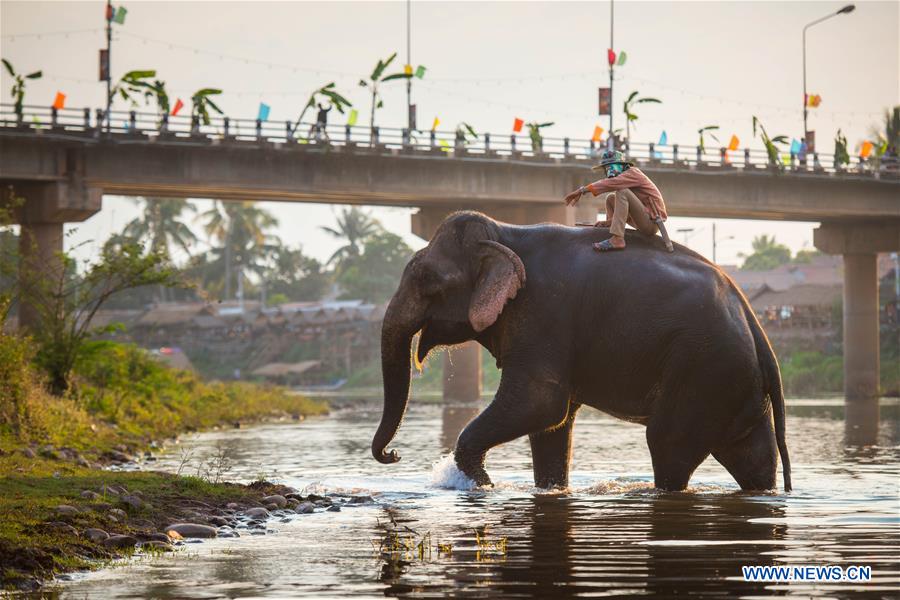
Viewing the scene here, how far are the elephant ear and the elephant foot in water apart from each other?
123 centimetres

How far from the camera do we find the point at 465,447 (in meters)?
14.3

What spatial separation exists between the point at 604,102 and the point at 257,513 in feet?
163

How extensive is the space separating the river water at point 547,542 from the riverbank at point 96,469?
57 cm

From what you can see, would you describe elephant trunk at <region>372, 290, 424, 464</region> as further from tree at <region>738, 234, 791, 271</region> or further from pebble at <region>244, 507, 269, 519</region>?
tree at <region>738, 234, 791, 271</region>

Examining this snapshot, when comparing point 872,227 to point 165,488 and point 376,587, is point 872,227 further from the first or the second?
point 376,587

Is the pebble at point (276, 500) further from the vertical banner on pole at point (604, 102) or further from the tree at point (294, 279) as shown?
the tree at point (294, 279)

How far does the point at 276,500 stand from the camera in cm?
1384

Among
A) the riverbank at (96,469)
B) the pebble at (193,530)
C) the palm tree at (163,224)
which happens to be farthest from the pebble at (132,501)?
the palm tree at (163,224)

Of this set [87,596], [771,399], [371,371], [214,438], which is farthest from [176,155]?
[371,371]

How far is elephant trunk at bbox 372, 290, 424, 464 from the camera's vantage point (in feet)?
48.4

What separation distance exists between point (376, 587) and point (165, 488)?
19.7ft

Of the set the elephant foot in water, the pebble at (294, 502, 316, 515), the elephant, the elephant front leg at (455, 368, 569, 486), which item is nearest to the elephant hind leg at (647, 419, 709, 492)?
the elephant

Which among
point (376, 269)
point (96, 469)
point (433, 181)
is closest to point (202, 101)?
point (433, 181)

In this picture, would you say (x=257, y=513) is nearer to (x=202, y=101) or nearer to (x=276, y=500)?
(x=276, y=500)
